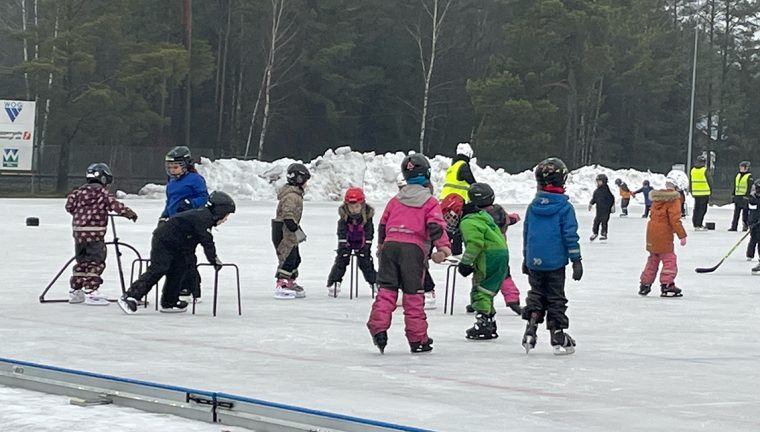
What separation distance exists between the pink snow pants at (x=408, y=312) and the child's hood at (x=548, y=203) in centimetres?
124

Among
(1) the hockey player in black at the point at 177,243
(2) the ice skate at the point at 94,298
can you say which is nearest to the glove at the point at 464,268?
(1) the hockey player in black at the point at 177,243

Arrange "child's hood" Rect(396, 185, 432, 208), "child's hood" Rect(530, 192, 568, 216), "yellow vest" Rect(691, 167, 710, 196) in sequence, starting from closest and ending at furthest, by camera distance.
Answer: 1. "child's hood" Rect(396, 185, 432, 208)
2. "child's hood" Rect(530, 192, 568, 216)
3. "yellow vest" Rect(691, 167, 710, 196)

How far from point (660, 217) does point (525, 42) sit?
52.0 meters

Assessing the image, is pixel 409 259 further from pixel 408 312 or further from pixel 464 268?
pixel 464 268

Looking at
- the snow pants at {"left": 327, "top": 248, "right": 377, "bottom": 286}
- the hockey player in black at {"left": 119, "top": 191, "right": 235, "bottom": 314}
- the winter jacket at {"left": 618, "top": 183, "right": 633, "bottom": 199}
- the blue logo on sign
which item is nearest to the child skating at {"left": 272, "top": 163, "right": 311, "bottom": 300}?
the snow pants at {"left": 327, "top": 248, "right": 377, "bottom": 286}

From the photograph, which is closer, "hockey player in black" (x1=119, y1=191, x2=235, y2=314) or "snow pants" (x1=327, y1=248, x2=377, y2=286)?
"hockey player in black" (x1=119, y1=191, x2=235, y2=314)

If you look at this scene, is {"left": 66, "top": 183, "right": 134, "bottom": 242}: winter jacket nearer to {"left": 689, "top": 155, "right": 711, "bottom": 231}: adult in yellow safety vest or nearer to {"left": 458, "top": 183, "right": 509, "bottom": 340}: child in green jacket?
{"left": 458, "top": 183, "right": 509, "bottom": 340}: child in green jacket

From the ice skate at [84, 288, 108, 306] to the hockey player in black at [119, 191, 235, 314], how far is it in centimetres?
54

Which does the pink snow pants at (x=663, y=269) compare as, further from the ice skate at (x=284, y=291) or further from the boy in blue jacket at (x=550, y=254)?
the boy in blue jacket at (x=550, y=254)

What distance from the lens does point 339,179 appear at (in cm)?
4644

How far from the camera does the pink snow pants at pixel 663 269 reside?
16.2 metres

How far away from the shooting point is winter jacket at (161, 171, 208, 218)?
1327 cm

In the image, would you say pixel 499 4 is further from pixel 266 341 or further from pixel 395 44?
pixel 266 341

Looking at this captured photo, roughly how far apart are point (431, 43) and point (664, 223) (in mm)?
54311
